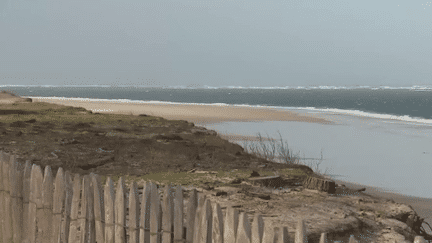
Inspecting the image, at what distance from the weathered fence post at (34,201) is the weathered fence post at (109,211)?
92 centimetres

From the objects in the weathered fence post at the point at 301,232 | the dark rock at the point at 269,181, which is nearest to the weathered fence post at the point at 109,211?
the weathered fence post at the point at 301,232

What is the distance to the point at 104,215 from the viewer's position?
3719mm

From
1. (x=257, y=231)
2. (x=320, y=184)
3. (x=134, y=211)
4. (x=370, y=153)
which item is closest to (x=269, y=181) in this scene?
(x=320, y=184)

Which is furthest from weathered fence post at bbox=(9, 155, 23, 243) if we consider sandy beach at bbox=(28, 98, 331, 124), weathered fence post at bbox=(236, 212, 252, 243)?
sandy beach at bbox=(28, 98, 331, 124)

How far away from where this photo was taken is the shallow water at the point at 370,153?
35.4 ft

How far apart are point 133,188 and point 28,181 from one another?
1571 mm

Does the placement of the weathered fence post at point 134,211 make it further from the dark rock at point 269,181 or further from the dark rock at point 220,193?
the dark rock at point 269,181

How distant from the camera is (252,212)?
5.80m

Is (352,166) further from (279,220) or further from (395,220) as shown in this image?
(279,220)

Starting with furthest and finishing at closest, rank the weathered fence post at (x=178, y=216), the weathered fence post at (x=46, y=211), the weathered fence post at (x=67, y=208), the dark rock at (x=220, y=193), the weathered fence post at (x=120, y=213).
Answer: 1. the dark rock at (x=220, y=193)
2. the weathered fence post at (x=46, y=211)
3. the weathered fence post at (x=67, y=208)
4. the weathered fence post at (x=120, y=213)
5. the weathered fence post at (x=178, y=216)

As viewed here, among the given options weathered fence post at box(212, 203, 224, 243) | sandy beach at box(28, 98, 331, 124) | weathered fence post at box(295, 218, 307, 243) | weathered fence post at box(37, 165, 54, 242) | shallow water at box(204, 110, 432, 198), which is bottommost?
shallow water at box(204, 110, 432, 198)

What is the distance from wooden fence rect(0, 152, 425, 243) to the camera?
114 inches

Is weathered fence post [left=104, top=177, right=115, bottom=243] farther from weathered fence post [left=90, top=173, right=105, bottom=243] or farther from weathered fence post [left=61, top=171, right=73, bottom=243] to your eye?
weathered fence post [left=61, top=171, right=73, bottom=243]

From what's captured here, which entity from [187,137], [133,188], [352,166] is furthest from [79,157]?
[352,166]
